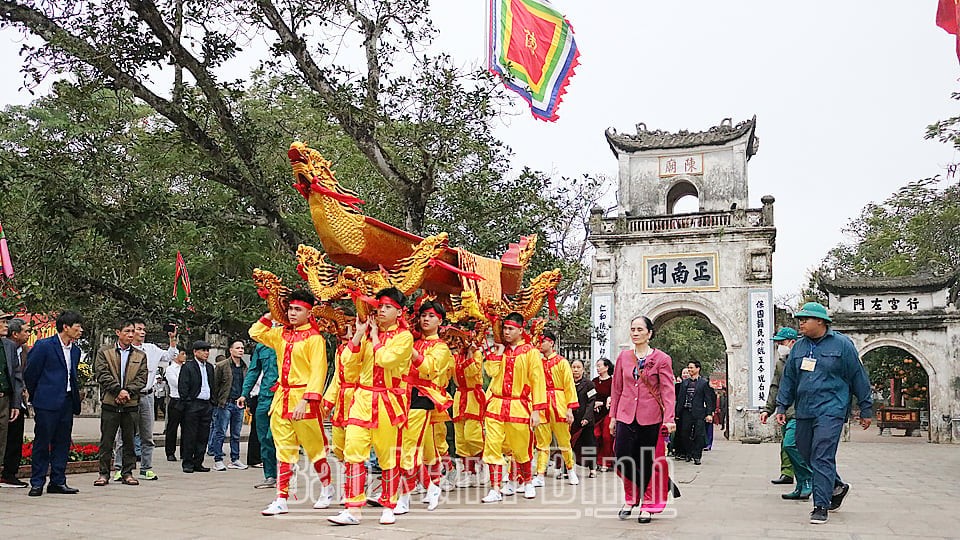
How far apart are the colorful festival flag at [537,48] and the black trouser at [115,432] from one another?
304 inches

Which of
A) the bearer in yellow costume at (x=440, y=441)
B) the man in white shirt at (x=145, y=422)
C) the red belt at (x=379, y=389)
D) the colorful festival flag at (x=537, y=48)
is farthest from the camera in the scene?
the colorful festival flag at (x=537, y=48)

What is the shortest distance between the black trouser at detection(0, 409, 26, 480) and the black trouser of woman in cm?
532

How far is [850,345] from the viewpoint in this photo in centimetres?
602

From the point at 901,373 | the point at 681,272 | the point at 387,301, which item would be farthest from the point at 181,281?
the point at 901,373

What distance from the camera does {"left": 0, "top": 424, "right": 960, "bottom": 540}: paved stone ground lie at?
16.7 ft

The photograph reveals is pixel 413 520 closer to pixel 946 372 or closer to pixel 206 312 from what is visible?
pixel 206 312

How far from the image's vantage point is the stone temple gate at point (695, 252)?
17766mm

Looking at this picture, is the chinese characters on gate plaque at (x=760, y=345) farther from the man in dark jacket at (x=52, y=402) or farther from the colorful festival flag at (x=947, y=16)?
the man in dark jacket at (x=52, y=402)

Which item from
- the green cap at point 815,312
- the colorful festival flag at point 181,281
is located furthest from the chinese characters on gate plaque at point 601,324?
the green cap at point 815,312

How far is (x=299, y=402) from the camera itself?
577 cm

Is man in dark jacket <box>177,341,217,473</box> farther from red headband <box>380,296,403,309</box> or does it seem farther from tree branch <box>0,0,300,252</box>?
red headband <box>380,296,403,309</box>

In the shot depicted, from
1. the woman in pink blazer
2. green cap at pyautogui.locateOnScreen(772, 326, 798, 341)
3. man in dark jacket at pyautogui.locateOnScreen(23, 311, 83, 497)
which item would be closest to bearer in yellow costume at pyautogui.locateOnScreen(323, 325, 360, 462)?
the woman in pink blazer

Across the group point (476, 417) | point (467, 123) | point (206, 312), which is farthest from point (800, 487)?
point (206, 312)

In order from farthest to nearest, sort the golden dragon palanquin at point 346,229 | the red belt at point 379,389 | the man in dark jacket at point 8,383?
the man in dark jacket at point 8,383, the golden dragon palanquin at point 346,229, the red belt at point 379,389
